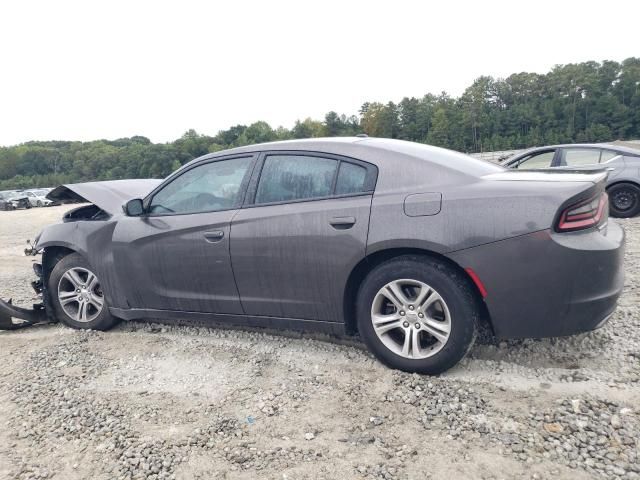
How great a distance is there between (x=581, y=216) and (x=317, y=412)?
1.85m

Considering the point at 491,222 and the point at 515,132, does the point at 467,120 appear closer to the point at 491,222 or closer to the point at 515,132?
the point at 515,132

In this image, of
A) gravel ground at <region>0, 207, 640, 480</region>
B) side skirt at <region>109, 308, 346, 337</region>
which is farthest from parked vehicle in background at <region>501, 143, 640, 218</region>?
side skirt at <region>109, 308, 346, 337</region>

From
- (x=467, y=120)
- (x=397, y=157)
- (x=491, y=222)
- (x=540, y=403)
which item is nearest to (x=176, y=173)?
(x=397, y=157)

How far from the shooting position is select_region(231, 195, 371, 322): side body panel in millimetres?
3133

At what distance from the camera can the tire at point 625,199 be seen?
8.37 metres

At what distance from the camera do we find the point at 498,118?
75688mm

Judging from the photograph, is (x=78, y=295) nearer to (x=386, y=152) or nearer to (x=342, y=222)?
(x=342, y=222)

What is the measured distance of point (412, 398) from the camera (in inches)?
109

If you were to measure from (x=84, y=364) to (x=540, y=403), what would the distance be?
10.3 feet

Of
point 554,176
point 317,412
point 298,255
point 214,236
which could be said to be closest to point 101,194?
point 214,236

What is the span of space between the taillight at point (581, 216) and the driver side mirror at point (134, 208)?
10.2 feet

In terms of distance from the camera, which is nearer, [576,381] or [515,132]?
[576,381]

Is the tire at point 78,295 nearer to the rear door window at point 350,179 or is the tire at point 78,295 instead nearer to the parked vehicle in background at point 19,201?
the rear door window at point 350,179

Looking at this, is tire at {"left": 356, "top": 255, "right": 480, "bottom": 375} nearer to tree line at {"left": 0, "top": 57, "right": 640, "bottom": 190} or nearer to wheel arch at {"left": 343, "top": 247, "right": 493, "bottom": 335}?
wheel arch at {"left": 343, "top": 247, "right": 493, "bottom": 335}
